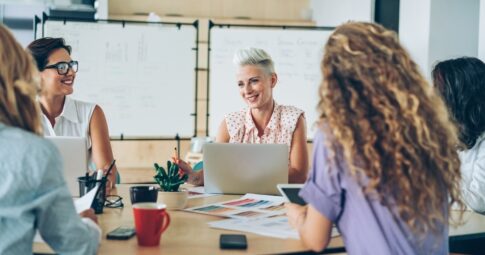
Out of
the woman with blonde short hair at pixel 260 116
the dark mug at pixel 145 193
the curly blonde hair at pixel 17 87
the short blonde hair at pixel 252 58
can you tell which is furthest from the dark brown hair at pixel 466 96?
the curly blonde hair at pixel 17 87

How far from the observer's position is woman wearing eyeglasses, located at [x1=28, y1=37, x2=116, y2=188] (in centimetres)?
244

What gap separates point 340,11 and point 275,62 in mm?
881

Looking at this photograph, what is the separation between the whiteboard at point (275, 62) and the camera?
13.3 ft

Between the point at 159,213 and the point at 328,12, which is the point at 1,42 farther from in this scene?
the point at 328,12

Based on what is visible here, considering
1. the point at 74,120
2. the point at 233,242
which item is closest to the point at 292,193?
the point at 233,242

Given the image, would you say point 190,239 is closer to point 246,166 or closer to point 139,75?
point 246,166

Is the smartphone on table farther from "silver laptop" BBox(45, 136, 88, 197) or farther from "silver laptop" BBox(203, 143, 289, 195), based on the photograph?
"silver laptop" BBox(45, 136, 88, 197)

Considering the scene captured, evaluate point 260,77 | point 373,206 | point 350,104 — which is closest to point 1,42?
point 350,104

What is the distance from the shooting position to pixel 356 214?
1.24m

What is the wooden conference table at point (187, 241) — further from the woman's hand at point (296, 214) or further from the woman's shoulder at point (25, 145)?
the woman's shoulder at point (25, 145)

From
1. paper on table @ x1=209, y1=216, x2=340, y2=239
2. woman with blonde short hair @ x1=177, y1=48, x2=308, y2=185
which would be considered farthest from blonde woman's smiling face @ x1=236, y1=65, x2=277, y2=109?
paper on table @ x1=209, y1=216, x2=340, y2=239

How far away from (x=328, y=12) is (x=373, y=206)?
12.6 feet

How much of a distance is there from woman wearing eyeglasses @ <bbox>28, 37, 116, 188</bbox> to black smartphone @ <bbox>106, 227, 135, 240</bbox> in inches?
38.7

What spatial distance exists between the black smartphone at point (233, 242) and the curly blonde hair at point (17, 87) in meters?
0.51
